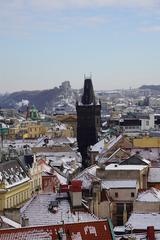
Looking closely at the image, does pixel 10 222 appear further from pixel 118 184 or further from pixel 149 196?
pixel 118 184

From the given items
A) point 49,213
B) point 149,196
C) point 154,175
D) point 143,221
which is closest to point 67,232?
point 49,213

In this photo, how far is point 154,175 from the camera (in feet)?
247

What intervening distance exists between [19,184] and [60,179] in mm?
9788

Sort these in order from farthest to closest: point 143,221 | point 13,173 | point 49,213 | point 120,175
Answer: point 120,175
point 13,173
point 143,221
point 49,213

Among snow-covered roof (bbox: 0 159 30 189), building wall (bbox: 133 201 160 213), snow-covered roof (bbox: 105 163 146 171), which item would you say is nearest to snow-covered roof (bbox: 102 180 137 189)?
snow-covered roof (bbox: 105 163 146 171)

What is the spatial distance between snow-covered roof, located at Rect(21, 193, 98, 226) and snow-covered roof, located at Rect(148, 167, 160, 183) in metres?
24.6

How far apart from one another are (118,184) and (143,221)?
50.0 feet

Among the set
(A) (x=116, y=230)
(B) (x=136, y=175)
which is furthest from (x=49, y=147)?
(A) (x=116, y=230)

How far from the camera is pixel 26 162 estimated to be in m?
76.5

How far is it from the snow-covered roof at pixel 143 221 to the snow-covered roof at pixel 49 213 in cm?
364

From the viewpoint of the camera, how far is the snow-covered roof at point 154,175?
7450cm

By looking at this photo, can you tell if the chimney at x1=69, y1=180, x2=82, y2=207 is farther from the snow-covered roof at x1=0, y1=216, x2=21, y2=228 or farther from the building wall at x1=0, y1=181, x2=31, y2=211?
the building wall at x1=0, y1=181, x2=31, y2=211

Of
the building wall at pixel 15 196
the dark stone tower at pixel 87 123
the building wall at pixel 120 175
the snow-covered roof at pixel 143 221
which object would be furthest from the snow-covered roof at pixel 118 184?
the dark stone tower at pixel 87 123

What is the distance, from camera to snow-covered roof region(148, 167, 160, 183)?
244ft
